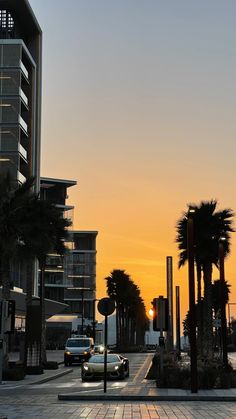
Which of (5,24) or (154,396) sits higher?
(5,24)

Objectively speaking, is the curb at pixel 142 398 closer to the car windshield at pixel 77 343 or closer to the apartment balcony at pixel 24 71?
the car windshield at pixel 77 343

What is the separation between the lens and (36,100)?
85312 mm

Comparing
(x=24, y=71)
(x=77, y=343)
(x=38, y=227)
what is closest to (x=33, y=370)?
(x=38, y=227)

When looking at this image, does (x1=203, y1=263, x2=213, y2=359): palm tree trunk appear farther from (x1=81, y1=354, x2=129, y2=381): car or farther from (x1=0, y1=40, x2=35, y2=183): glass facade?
(x1=0, y1=40, x2=35, y2=183): glass facade

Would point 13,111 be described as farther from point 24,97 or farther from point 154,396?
point 154,396

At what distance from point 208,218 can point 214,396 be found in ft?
65.2

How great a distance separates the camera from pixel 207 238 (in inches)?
1433

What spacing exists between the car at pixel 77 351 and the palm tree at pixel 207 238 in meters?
10.1

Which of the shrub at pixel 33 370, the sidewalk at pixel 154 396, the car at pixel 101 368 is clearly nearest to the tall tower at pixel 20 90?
the shrub at pixel 33 370

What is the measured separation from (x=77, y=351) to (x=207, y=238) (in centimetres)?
1450

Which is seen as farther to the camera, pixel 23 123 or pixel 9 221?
pixel 23 123

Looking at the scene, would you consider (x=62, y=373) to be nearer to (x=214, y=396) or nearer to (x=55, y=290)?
(x=214, y=396)

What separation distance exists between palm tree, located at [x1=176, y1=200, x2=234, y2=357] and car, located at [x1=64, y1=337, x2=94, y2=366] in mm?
10131

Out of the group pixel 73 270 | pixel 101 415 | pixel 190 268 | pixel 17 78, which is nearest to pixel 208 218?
pixel 190 268
